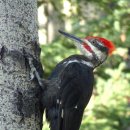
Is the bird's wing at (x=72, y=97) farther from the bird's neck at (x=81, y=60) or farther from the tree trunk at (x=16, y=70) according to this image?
the tree trunk at (x=16, y=70)

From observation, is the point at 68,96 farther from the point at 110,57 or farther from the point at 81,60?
the point at 110,57

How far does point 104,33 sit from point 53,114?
4.30 meters

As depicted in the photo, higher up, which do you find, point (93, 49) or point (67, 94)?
point (93, 49)

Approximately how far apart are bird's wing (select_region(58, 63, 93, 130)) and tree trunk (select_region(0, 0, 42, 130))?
22 centimetres

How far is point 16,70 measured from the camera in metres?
3.19

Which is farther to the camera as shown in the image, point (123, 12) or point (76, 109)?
point (123, 12)

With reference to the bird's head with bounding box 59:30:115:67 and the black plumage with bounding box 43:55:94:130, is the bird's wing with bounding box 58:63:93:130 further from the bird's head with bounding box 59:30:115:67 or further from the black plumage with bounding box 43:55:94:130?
the bird's head with bounding box 59:30:115:67

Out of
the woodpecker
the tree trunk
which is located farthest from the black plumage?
the tree trunk

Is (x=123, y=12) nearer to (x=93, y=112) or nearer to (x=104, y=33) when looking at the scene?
(x=104, y=33)

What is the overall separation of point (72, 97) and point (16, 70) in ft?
1.74

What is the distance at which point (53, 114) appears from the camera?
355 cm

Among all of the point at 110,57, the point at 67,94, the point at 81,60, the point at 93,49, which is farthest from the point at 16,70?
the point at 110,57

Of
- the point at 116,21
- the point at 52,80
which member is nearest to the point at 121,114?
the point at 116,21

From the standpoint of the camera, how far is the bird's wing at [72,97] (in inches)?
137
